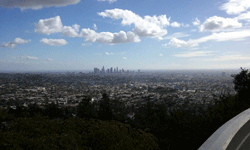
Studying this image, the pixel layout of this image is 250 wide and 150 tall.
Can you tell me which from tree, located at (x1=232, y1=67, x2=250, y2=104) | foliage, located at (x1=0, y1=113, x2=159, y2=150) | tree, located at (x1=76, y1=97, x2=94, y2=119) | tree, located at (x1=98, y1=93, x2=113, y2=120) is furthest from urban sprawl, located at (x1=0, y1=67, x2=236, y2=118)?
foliage, located at (x1=0, y1=113, x2=159, y2=150)

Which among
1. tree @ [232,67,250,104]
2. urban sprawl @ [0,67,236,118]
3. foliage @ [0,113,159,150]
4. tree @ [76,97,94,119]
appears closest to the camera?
foliage @ [0,113,159,150]

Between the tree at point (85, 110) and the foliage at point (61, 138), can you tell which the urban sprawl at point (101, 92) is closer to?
the tree at point (85, 110)

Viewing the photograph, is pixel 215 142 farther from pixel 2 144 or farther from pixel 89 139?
pixel 2 144

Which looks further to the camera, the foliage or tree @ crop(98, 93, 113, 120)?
tree @ crop(98, 93, 113, 120)

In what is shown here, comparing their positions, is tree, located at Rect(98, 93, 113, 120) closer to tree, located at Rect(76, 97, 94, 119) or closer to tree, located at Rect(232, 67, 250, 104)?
tree, located at Rect(76, 97, 94, 119)

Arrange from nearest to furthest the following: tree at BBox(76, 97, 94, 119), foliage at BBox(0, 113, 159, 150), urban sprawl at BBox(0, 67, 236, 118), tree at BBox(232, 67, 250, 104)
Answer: foliage at BBox(0, 113, 159, 150), tree at BBox(232, 67, 250, 104), tree at BBox(76, 97, 94, 119), urban sprawl at BBox(0, 67, 236, 118)

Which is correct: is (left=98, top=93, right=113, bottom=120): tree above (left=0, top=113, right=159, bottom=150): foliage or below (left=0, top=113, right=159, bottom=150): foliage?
below

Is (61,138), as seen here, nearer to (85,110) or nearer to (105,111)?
(85,110)

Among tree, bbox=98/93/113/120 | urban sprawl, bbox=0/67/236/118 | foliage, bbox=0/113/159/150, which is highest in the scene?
foliage, bbox=0/113/159/150

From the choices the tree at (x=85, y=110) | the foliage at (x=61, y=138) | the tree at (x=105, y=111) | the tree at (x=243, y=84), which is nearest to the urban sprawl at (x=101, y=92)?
the tree at (x=243, y=84)

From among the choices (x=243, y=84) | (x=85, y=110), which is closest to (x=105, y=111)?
(x=85, y=110)
